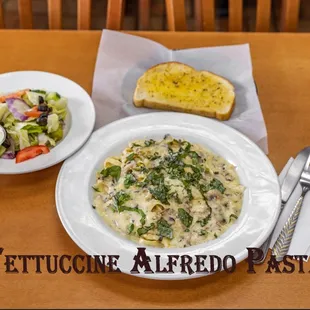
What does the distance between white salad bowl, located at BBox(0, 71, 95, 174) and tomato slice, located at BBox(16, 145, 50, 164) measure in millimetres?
10

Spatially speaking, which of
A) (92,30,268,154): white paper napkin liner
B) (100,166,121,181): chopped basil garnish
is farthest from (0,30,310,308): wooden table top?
(100,166,121,181): chopped basil garnish

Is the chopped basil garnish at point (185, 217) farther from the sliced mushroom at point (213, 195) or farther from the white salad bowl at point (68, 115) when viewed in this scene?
the white salad bowl at point (68, 115)

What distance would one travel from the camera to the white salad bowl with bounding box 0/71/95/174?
1.32 metres

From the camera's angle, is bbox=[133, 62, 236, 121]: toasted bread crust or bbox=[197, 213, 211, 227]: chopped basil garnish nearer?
bbox=[197, 213, 211, 227]: chopped basil garnish

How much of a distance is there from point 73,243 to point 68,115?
404mm

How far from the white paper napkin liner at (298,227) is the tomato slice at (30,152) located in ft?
1.96

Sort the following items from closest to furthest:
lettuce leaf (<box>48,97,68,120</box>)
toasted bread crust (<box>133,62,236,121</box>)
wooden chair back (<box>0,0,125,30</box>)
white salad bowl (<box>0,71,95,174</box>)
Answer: white salad bowl (<box>0,71,95,174</box>) < lettuce leaf (<box>48,97,68,120</box>) < toasted bread crust (<box>133,62,236,121</box>) < wooden chair back (<box>0,0,125,30</box>)

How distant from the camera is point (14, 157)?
4.41ft

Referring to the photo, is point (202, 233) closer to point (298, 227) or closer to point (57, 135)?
point (298, 227)

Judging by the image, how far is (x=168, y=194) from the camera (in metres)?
1.23

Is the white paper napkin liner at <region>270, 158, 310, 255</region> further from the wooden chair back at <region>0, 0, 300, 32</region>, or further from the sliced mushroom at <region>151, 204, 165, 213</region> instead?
the wooden chair back at <region>0, 0, 300, 32</region>

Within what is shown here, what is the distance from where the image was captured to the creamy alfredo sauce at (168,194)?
1.18m

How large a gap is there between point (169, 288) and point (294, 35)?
1.04 metres

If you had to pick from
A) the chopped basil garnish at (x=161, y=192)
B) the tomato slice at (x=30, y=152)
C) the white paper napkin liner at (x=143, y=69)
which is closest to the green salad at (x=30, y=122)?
the tomato slice at (x=30, y=152)
